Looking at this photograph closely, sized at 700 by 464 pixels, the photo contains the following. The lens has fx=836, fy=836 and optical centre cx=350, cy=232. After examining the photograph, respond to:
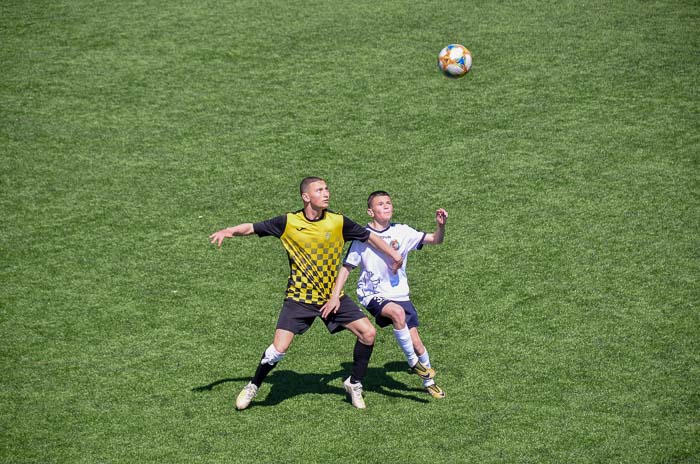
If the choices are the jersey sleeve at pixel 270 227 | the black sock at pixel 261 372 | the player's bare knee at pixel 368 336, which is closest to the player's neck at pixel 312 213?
the jersey sleeve at pixel 270 227

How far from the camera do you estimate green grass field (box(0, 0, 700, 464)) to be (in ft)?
30.0

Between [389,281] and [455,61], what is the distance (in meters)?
5.08

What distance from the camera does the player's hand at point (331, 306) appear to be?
919 cm

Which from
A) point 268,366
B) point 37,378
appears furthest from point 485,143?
point 37,378

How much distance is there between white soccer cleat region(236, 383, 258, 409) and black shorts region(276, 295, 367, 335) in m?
0.78

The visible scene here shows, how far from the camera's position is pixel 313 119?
1620cm

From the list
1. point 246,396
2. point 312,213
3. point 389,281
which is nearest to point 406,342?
point 389,281

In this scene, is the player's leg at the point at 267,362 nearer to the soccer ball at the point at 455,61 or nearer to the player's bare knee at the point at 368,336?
the player's bare knee at the point at 368,336

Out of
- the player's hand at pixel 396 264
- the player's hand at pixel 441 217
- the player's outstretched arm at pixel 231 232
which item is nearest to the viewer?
the player's outstretched arm at pixel 231 232

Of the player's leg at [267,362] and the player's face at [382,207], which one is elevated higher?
the player's face at [382,207]

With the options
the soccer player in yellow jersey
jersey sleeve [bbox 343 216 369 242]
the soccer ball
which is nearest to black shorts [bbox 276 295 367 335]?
the soccer player in yellow jersey

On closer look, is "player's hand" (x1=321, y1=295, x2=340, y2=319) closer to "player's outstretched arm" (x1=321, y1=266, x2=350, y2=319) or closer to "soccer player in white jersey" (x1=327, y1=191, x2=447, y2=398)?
"player's outstretched arm" (x1=321, y1=266, x2=350, y2=319)

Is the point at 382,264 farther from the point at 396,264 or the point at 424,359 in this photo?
the point at 424,359

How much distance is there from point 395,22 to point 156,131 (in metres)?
6.55
